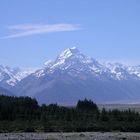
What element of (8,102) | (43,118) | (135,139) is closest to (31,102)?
(8,102)

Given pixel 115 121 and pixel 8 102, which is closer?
pixel 115 121

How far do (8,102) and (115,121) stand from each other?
25131 millimetres

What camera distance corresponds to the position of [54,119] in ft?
388

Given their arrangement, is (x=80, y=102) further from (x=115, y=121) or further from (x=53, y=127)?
(x=53, y=127)

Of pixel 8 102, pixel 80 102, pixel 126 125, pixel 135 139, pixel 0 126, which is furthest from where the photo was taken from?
pixel 80 102

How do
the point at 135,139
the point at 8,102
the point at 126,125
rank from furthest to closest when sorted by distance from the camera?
the point at 8,102, the point at 126,125, the point at 135,139

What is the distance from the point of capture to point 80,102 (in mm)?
155875

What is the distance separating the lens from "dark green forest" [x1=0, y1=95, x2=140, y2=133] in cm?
9862

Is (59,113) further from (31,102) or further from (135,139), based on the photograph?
(135,139)

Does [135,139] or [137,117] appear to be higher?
[137,117]

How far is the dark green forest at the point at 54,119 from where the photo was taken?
9862 cm

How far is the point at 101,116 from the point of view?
122 metres

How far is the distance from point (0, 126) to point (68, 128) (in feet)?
37.5

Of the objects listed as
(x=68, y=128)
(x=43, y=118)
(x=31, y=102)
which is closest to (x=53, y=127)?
(x=68, y=128)
